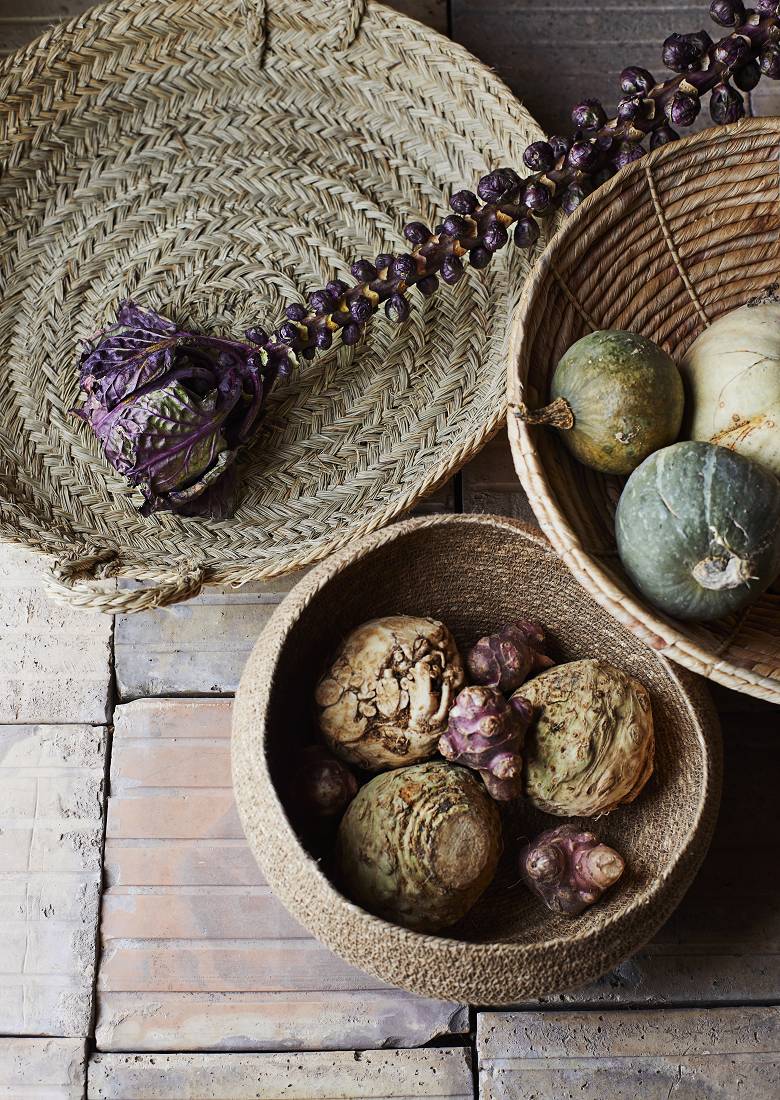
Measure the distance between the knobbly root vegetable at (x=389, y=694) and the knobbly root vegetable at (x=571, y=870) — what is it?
0.13 metres

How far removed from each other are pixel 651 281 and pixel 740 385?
0.54ft

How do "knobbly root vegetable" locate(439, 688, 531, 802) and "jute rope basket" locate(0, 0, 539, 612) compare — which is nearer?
"knobbly root vegetable" locate(439, 688, 531, 802)

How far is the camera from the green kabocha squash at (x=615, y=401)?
77cm

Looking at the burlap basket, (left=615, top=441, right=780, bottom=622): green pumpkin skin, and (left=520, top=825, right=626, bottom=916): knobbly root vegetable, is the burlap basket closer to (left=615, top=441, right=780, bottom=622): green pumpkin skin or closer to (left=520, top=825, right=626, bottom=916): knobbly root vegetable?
(left=520, top=825, right=626, bottom=916): knobbly root vegetable

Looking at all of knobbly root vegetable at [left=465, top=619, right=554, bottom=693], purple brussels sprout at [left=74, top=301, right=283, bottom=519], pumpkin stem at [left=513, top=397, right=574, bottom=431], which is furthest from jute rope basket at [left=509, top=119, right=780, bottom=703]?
purple brussels sprout at [left=74, top=301, right=283, bottom=519]

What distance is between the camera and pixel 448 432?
3.38ft

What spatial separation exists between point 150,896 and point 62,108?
0.85 meters

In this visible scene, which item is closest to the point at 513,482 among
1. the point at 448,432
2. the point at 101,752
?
the point at 448,432

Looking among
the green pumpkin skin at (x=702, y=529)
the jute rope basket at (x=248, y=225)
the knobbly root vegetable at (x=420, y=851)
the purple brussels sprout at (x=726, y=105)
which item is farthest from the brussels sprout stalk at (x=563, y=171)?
the knobbly root vegetable at (x=420, y=851)

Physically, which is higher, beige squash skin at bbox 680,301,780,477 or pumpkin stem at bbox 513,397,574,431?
beige squash skin at bbox 680,301,780,477

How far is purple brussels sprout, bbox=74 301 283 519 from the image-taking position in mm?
→ 916

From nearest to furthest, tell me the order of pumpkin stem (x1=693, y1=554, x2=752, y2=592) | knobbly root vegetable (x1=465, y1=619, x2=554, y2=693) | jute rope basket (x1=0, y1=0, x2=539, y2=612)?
pumpkin stem (x1=693, y1=554, x2=752, y2=592) < knobbly root vegetable (x1=465, y1=619, x2=554, y2=693) < jute rope basket (x1=0, y1=0, x2=539, y2=612)

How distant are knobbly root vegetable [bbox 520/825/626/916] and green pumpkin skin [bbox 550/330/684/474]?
33 centimetres

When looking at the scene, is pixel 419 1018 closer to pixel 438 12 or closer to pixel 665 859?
pixel 665 859
